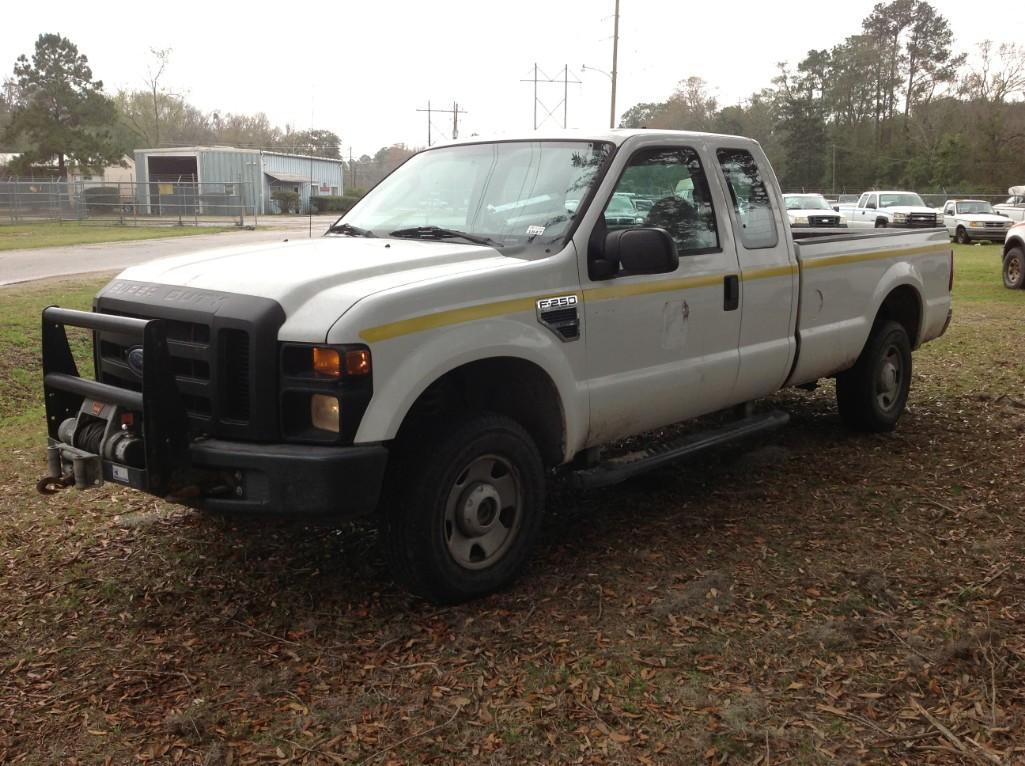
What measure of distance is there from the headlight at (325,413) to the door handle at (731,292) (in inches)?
95.8

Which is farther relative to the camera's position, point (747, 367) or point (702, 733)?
point (747, 367)

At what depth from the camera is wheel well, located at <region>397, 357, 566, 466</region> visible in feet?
14.1

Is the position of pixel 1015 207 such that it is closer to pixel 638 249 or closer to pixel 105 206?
pixel 105 206

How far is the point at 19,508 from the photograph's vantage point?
550 cm

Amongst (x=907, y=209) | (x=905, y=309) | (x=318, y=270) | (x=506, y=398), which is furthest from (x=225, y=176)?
(x=318, y=270)

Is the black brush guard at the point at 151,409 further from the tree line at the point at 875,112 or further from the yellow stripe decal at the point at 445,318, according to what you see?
the tree line at the point at 875,112

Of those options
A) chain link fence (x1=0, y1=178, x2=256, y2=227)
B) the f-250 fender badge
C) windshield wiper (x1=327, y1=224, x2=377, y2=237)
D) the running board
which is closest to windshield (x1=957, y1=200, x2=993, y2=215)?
chain link fence (x1=0, y1=178, x2=256, y2=227)

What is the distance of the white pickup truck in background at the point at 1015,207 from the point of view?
34.0 m

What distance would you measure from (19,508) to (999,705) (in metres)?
4.80

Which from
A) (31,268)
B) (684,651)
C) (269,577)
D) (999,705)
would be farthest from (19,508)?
(31,268)

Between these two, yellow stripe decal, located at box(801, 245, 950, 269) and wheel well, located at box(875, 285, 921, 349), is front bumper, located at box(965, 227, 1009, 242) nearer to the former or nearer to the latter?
yellow stripe decal, located at box(801, 245, 950, 269)

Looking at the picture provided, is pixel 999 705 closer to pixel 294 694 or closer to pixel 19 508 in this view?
pixel 294 694

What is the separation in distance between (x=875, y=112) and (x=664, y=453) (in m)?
76.0

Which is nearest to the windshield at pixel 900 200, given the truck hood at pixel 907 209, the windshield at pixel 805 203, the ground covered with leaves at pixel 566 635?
the truck hood at pixel 907 209
